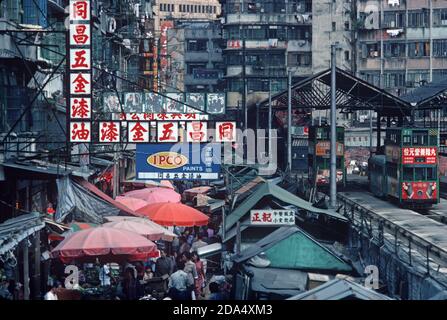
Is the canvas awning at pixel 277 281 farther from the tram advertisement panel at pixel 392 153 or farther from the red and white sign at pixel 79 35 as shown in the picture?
the tram advertisement panel at pixel 392 153

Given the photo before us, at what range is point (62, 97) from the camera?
37.8 metres

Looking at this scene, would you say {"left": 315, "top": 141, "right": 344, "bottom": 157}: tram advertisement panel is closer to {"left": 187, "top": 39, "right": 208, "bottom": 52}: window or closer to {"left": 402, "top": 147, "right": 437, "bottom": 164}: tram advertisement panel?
{"left": 402, "top": 147, "right": 437, "bottom": 164}: tram advertisement panel

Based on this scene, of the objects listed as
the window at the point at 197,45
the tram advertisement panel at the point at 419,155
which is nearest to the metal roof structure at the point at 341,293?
the tram advertisement panel at the point at 419,155

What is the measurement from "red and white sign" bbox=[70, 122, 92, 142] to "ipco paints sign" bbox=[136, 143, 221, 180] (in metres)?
5.50

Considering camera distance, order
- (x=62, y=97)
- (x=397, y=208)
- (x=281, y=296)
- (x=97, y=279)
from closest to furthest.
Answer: (x=281, y=296) → (x=97, y=279) → (x=62, y=97) → (x=397, y=208)

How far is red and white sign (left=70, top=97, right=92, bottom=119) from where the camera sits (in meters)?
24.4

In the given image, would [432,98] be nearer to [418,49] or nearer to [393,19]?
[418,49]

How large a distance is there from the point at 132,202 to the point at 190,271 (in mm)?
9049

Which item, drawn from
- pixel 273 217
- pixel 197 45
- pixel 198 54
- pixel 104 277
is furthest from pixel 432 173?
pixel 197 45

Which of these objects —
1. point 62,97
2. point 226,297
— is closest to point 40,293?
point 226,297

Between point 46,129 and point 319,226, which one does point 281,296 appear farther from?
point 46,129

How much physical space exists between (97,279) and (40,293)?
1.81 metres

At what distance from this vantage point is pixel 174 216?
28.6 metres

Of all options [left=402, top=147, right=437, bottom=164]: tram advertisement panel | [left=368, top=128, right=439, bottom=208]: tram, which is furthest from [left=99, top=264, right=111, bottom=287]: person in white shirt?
[left=368, top=128, right=439, bottom=208]: tram
